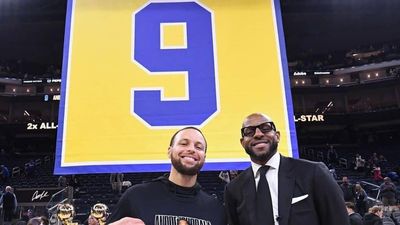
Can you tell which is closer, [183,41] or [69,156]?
[69,156]

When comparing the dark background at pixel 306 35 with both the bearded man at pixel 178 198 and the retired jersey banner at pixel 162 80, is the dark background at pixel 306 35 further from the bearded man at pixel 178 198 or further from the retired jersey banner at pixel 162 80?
the bearded man at pixel 178 198

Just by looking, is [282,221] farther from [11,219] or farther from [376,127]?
[376,127]

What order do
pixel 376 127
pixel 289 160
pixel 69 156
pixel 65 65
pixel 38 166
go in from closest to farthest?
pixel 289 160, pixel 69 156, pixel 65 65, pixel 38 166, pixel 376 127

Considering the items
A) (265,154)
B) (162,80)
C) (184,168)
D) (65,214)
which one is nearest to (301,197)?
(265,154)

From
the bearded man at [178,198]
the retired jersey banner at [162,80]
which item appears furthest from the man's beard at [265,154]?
the retired jersey banner at [162,80]

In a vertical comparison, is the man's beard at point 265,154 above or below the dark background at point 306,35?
below

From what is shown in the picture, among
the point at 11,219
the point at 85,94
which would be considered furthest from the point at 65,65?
the point at 11,219

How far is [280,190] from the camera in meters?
1.81

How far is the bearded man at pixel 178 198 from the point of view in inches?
70.9

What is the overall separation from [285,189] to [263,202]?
4.4 inches

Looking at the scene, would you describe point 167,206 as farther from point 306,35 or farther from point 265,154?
point 306,35

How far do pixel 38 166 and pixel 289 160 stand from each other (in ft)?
76.5

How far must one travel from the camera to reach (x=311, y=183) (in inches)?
71.4

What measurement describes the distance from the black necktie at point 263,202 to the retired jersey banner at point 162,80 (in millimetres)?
1143
